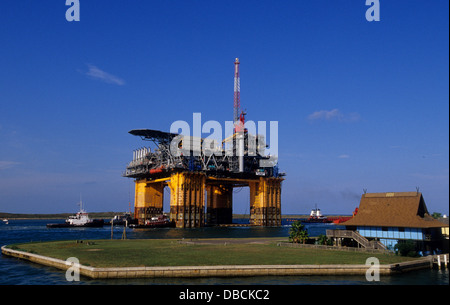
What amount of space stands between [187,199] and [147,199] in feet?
125

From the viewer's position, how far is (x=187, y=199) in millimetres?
132500

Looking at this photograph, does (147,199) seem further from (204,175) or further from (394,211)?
(394,211)

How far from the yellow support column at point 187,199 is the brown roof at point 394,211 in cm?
8294

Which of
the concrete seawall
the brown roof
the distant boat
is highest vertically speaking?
the brown roof

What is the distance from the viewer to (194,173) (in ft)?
438

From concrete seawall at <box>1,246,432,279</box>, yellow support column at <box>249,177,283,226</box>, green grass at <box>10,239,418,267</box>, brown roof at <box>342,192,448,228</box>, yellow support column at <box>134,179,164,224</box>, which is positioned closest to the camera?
concrete seawall at <box>1,246,432,279</box>

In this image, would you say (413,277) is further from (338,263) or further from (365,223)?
(365,223)

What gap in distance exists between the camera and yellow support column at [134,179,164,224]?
6396 inches

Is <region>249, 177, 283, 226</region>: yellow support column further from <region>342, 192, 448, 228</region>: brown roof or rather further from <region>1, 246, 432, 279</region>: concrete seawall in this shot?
<region>1, 246, 432, 279</region>: concrete seawall

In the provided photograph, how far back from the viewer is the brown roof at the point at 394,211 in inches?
1897

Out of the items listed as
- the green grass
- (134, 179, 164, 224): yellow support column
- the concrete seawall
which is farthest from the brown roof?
(134, 179, 164, 224): yellow support column

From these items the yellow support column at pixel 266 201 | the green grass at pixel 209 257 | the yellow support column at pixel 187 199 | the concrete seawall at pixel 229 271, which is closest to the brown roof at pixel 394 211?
the green grass at pixel 209 257

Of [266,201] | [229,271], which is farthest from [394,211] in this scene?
[266,201]
